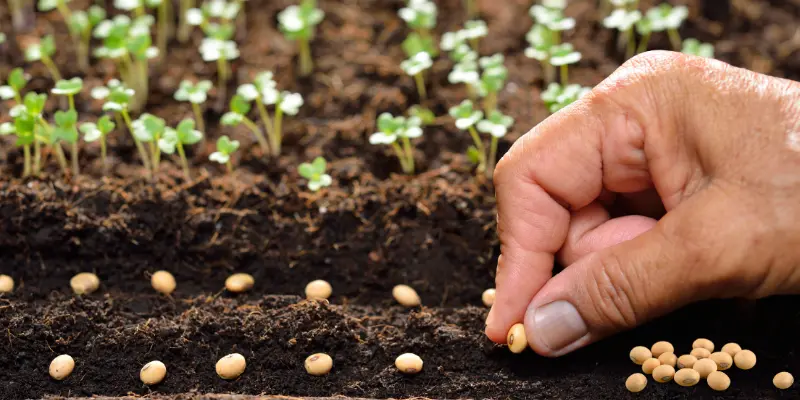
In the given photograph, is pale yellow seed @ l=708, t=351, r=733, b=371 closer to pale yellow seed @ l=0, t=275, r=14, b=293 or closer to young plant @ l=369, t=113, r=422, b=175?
young plant @ l=369, t=113, r=422, b=175

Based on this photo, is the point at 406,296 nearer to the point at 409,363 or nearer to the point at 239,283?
the point at 409,363


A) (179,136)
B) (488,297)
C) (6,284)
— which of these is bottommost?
(488,297)

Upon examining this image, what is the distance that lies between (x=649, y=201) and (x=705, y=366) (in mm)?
345

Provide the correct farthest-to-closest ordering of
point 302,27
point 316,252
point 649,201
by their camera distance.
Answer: point 302,27, point 316,252, point 649,201

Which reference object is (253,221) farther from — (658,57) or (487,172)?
(658,57)

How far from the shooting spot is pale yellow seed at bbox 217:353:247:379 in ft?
4.88

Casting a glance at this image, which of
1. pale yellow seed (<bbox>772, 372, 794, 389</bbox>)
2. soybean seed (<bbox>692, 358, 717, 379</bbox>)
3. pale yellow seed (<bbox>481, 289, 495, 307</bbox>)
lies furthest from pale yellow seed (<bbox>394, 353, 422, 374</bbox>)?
pale yellow seed (<bbox>772, 372, 794, 389</bbox>)

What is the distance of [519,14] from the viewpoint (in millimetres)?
2541

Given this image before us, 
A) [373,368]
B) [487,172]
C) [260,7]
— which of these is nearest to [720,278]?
[373,368]

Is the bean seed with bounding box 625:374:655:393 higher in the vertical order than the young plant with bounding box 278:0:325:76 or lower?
lower

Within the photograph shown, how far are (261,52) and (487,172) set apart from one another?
82 centimetres

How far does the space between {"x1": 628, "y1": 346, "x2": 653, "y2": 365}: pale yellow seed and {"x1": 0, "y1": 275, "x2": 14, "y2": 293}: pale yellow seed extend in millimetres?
1163

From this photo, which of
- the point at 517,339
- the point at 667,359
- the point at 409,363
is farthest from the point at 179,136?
the point at 667,359

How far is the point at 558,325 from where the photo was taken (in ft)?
A: 4.75
